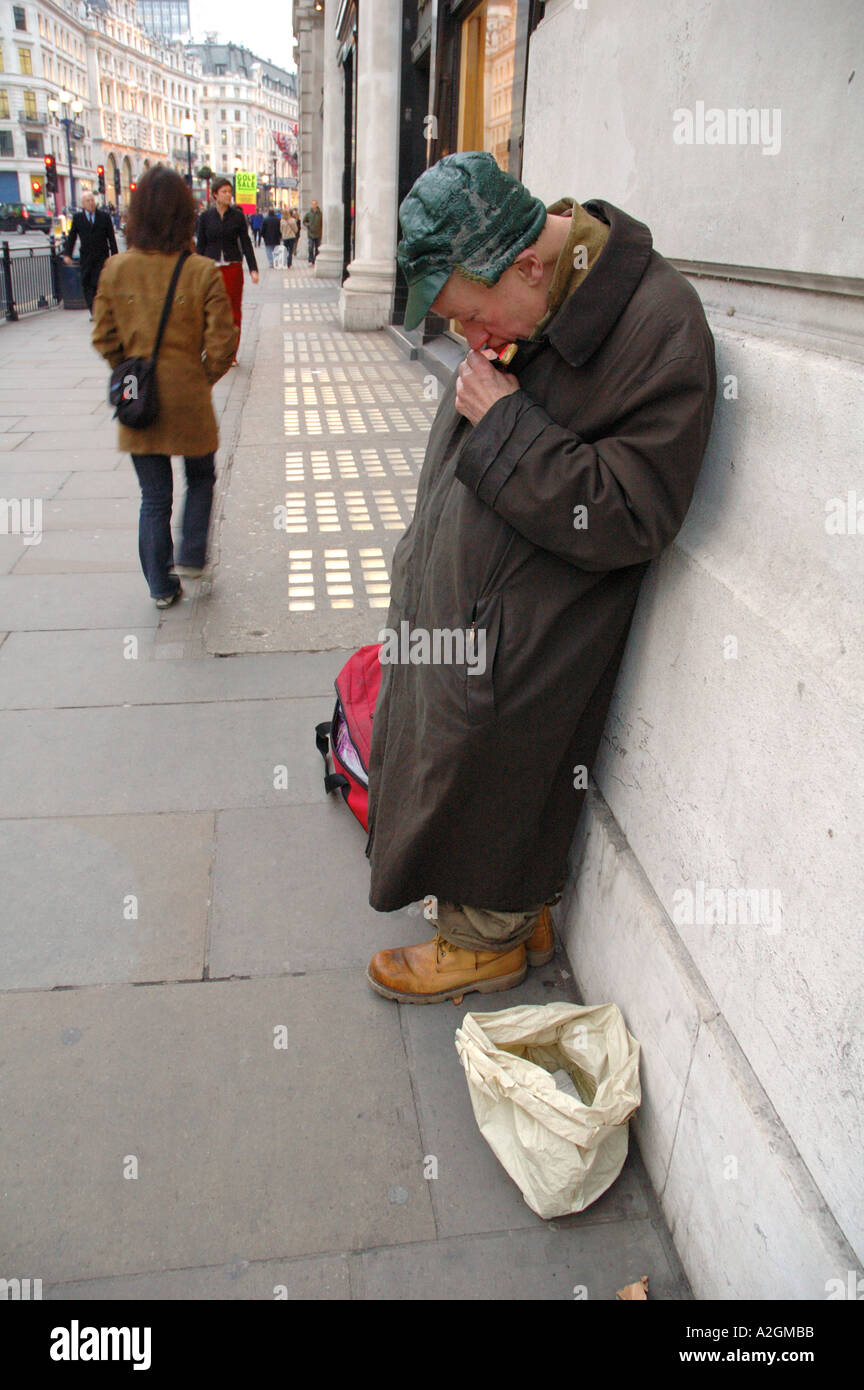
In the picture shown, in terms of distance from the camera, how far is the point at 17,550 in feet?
18.1

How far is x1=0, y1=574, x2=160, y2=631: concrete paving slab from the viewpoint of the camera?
182 inches

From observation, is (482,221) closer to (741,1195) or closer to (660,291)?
(660,291)

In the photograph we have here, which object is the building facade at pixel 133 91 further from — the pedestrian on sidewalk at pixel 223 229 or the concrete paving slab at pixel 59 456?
the concrete paving slab at pixel 59 456

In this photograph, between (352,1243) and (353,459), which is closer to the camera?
(352,1243)

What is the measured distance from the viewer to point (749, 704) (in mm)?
1684

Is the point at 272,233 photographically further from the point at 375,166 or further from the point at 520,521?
the point at 520,521

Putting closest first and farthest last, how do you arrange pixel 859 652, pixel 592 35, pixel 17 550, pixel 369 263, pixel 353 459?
pixel 859 652 < pixel 592 35 < pixel 17 550 < pixel 353 459 < pixel 369 263

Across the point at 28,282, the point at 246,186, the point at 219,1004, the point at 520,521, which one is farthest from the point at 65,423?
the point at 246,186

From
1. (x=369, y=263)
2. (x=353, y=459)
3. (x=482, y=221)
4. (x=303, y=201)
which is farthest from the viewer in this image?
(x=303, y=201)

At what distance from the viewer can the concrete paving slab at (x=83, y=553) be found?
5270 mm

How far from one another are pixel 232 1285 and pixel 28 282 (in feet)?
57.7

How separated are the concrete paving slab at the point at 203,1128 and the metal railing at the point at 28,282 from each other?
14.4 metres
